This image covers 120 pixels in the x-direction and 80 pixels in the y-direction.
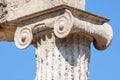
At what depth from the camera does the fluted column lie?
13742mm

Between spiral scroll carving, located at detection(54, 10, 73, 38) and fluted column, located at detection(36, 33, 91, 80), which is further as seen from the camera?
fluted column, located at detection(36, 33, 91, 80)

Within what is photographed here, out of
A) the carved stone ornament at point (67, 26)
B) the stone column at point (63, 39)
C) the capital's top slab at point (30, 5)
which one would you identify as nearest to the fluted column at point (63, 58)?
the stone column at point (63, 39)

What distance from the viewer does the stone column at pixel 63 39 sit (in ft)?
44.9

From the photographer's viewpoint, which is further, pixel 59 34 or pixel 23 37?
pixel 23 37

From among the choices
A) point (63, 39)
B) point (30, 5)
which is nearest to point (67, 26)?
point (63, 39)

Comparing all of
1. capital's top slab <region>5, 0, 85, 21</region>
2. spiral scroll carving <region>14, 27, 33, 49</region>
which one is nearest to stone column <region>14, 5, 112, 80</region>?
spiral scroll carving <region>14, 27, 33, 49</region>

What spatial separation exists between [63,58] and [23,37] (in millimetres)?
1370

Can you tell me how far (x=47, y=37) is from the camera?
14.2 meters

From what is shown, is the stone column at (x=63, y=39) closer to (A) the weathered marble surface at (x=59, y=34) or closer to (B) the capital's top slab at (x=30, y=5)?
(A) the weathered marble surface at (x=59, y=34)

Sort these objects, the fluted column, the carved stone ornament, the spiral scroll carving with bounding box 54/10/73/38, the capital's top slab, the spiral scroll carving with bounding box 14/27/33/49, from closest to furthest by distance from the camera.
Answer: the spiral scroll carving with bounding box 54/10/73/38, the carved stone ornament, the fluted column, the capital's top slab, the spiral scroll carving with bounding box 14/27/33/49

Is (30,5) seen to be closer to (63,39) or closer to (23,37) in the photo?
(23,37)

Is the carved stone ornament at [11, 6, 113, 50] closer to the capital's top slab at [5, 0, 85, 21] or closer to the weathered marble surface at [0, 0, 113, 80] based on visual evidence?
the weathered marble surface at [0, 0, 113, 80]

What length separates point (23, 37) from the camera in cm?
1457

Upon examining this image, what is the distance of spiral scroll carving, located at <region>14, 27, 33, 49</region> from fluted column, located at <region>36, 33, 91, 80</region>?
0.36m
